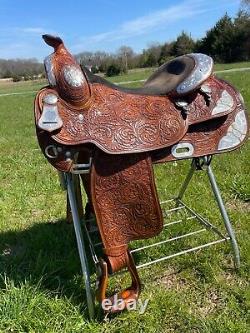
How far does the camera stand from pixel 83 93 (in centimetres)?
164

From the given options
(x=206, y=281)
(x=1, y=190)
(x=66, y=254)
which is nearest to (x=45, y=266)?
(x=66, y=254)

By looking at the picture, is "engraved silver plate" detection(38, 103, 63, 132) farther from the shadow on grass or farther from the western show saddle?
the shadow on grass

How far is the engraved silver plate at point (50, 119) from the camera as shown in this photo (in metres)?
1.55

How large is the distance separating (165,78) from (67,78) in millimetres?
772

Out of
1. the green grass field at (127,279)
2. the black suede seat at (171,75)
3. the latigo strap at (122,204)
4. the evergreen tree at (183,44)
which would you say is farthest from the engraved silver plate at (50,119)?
the evergreen tree at (183,44)

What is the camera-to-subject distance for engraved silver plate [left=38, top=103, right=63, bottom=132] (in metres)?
1.55

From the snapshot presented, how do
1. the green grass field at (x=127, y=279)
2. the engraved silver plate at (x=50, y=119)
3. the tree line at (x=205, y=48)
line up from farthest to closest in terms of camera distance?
the tree line at (x=205, y=48)
the green grass field at (x=127, y=279)
the engraved silver plate at (x=50, y=119)

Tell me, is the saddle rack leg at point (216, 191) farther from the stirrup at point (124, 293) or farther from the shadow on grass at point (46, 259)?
the shadow on grass at point (46, 259)

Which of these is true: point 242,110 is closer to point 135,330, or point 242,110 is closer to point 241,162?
point 135,330

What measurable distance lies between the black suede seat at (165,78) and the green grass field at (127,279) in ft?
3.47

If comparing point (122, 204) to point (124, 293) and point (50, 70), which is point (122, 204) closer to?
point (124, 293)

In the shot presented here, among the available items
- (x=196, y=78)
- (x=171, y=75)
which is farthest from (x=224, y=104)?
(x=171, y=75)

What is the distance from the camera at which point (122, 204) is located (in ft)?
5.78

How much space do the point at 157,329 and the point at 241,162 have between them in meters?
2.35
